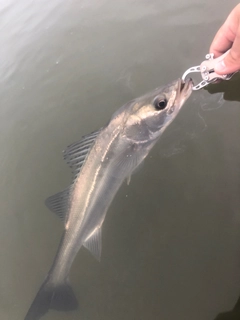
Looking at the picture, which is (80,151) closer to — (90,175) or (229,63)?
(90,175)

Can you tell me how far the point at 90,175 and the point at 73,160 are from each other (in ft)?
0.70

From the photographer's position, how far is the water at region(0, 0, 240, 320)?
299 centimetres

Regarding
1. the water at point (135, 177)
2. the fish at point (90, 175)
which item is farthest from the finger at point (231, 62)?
the water at point (135, 177)

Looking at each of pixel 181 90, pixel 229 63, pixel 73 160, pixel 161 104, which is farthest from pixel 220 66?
pixel 73 160

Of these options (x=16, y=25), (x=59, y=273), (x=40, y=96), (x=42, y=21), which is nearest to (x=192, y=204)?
(x=59, y=273)

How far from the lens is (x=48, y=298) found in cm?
290

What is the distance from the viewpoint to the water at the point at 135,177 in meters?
2.99

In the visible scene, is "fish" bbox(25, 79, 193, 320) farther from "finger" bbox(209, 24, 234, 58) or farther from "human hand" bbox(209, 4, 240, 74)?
"finger" bbox(209, 24, 234, 58)

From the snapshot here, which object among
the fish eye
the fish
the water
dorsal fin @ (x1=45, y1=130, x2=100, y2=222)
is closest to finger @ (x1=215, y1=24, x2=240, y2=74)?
the fish eye

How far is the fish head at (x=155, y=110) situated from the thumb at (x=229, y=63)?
0.35m

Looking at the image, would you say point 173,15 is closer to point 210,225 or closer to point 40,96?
point 40,96

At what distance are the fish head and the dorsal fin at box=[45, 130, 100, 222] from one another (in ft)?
1.19

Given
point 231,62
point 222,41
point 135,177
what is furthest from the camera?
point 135,177

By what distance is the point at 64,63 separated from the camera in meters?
4.95
